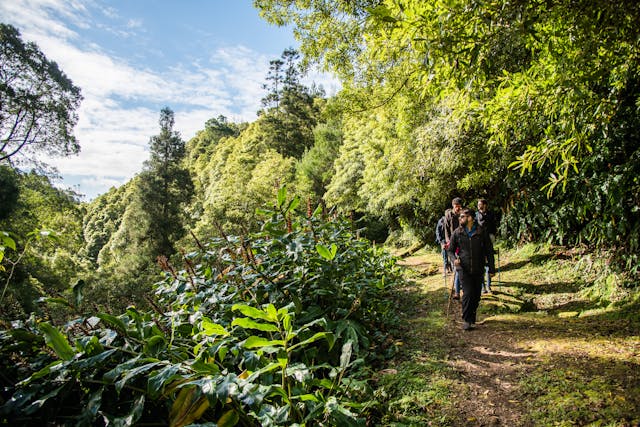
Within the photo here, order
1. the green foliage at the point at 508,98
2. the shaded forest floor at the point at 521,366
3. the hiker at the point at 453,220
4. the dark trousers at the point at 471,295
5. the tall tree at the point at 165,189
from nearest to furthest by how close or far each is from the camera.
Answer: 1. the green foliage at the point at 508,98
2. the shaded forest floor at the point at 521,366
3. the dark trousers at the point at 471,295
4. the hiker at the point at 453,220
5. the tall tree at the point at 165,189

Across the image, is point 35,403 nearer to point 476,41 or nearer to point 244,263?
point 244,263

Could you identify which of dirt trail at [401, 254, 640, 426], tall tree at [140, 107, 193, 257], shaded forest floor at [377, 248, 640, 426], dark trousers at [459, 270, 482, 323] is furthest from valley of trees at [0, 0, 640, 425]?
tall tree at [140, 107, 193, 257]

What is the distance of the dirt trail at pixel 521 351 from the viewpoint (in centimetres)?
256

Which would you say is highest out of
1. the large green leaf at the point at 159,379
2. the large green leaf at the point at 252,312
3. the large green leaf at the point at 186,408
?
the large green leaf at the point at 252,312

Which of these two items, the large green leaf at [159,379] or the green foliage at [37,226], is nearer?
the large green leaf at [159,379]

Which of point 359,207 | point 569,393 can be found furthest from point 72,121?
point 569,393

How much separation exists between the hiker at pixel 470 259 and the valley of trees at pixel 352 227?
1.15 m

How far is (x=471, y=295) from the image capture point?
4.35m

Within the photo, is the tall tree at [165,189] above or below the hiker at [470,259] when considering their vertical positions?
above

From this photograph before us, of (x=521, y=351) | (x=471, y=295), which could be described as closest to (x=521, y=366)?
(x=521, y=351)

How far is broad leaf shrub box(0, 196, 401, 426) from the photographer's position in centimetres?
134

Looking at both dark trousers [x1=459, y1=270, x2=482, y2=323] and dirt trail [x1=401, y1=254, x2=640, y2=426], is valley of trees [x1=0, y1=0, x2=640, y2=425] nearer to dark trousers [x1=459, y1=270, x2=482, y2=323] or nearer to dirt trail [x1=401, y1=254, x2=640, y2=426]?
dirt trail [x1=401, y1=254, x2=640, y2=426]

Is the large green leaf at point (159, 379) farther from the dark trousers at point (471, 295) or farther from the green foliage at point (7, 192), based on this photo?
the green foliage at point (7, 192)

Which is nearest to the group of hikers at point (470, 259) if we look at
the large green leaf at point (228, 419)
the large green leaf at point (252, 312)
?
the large green leaf at point (252, 312)
